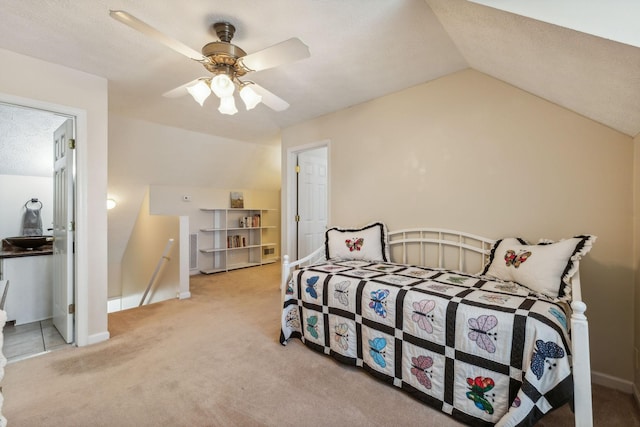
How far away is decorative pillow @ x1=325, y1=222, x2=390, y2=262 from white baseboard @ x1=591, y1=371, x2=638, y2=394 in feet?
5.22

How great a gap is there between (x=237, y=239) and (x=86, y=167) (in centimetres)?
322

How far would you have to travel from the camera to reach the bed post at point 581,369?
1.18m

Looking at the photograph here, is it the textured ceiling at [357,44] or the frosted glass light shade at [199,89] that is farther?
the frosted glass light shade at [199,89]

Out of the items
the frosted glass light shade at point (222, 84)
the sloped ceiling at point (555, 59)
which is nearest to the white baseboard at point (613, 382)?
the sloped ceiling at point (555, 59)

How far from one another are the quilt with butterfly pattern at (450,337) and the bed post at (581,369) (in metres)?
0.03

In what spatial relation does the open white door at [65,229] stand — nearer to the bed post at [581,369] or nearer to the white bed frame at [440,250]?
the white bed frame at [440,250]

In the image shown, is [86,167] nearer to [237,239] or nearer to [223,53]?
[223,53]

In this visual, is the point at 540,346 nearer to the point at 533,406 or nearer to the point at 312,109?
the point at 533,406

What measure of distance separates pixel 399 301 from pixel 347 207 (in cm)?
163

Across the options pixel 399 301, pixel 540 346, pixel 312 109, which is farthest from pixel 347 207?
pixel 540 346

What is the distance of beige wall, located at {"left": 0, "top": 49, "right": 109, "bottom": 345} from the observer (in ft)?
7.15

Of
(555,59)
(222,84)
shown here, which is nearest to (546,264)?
(555,59)

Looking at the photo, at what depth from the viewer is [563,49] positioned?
1.36 meters

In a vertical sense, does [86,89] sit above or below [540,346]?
above
